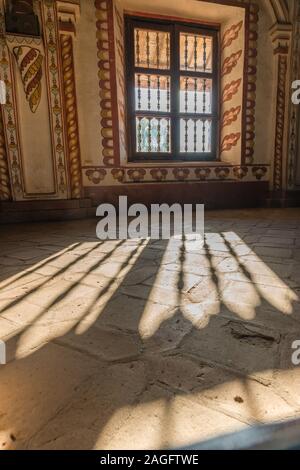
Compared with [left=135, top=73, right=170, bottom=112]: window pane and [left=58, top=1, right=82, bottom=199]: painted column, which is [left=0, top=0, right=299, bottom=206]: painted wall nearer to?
[left=58, top=1, right=82, bottom=199]: painted column

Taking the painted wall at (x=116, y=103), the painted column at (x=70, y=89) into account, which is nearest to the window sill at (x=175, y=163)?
the painted wall at (x=116, y=103)

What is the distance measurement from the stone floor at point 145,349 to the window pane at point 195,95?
384 cm

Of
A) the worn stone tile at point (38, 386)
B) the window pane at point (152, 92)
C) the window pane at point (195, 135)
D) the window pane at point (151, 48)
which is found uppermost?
the window pane at point (151, 48)

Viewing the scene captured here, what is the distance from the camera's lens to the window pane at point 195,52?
5.05 metres

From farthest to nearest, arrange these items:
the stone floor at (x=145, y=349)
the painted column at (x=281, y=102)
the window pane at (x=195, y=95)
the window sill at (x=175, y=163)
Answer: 1. the window pane at (x=195, y=95)
2. the painted column at (x=281, y=102)
3. the window sill at (x=175, y=163)
4. the stone floor at (x=145, y=349)

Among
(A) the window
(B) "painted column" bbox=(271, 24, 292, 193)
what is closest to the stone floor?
(A) the window

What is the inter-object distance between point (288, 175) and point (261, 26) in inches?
101

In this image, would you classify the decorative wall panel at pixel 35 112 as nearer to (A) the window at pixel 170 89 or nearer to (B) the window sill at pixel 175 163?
(B) the window sill at pixel 175 163

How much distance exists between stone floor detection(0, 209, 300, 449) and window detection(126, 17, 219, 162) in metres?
3.44

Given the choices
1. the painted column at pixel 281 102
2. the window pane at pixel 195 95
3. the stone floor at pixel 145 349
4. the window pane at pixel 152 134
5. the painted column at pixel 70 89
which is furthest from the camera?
the window pane at pixel 195 95

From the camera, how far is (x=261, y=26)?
4.90 metres

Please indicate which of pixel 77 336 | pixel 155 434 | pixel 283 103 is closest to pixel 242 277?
pixel 77 336

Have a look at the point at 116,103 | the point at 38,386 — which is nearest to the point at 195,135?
the point at 116,103
